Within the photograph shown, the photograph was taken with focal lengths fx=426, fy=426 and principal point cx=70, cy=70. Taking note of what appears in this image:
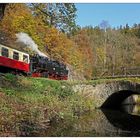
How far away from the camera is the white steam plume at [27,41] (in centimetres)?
1062

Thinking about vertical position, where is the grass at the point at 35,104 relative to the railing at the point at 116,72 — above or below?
below

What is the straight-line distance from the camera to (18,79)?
9570mm

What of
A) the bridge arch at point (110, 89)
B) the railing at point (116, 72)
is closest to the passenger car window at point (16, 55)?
the bridge arch at point (110, 89)

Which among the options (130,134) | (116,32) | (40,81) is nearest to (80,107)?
(40,81)

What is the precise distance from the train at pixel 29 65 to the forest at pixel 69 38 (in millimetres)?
223

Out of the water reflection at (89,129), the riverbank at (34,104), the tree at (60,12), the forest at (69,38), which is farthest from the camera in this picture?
the water reflection at (89,129)

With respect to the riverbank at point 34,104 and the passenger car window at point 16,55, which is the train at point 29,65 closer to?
the passenger car window at point 16,55

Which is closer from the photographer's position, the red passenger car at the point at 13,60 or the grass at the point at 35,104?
the grass at the point at 35,104

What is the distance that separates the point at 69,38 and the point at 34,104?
8.88 feet

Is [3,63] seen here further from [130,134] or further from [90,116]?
[130,134]

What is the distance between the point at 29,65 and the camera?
39.9ft

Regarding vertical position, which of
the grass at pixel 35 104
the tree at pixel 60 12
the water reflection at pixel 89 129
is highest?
the tree at pixel 60 12

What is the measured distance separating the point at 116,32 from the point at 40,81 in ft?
20.8

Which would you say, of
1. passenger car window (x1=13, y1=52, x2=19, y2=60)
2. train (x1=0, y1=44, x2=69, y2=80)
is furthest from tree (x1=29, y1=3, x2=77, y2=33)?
passenger car window (x1=13, y1=52, x2=19, y2=60)
